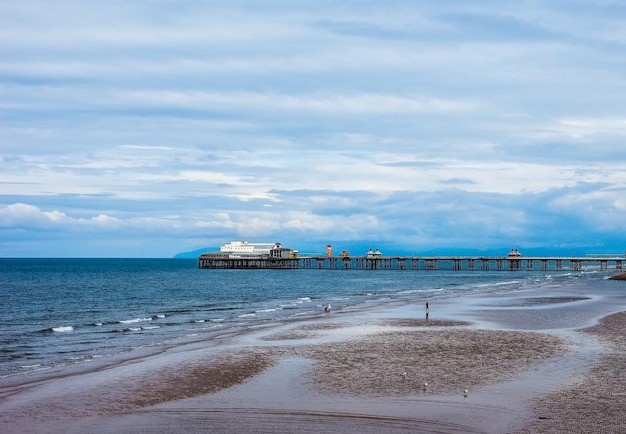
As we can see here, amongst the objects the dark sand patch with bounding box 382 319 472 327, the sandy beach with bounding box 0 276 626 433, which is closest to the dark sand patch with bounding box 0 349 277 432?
the sandy beach with bounding box 0 276 626 433

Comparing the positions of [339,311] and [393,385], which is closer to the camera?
[393,385]

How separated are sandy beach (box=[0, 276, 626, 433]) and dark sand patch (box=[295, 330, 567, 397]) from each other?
5 cm

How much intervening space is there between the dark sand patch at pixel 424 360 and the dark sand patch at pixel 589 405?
2716mm

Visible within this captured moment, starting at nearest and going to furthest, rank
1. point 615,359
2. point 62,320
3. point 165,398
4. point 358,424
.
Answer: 1. point 358,424
2. point 165,398
3. point 615,359
4. point 62,320

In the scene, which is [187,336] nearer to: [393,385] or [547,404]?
[393,385]

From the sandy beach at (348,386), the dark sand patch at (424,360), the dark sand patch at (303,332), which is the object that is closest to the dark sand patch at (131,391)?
the sandy beach at (348,386)

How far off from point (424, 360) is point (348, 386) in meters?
5.83

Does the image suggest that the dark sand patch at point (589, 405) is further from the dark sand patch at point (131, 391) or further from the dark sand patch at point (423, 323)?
the dark sand patch at point (423, 323)

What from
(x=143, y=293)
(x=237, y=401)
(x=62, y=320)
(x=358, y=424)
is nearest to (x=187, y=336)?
(x=62, y=320)

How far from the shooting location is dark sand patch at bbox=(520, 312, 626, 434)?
16.9m

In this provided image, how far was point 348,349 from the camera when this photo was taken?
30.0m

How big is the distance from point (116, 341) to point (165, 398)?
49.7 ft

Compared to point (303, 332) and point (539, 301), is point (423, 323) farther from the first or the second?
point (539, 301)

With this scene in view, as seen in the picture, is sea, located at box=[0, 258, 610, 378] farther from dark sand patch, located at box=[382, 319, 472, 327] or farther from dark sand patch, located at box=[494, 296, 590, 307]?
dark sand patch, located at box=[494, 296, 590, 307]
